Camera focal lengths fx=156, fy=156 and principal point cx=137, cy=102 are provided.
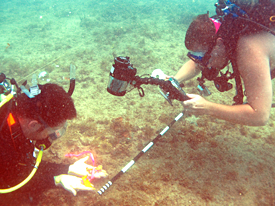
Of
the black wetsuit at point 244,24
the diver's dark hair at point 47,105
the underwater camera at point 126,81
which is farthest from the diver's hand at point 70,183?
the black wetsuit at point 244,24

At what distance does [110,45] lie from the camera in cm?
739

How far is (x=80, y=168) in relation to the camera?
8.50 feet

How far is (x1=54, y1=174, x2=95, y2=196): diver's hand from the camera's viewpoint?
7.57 ft

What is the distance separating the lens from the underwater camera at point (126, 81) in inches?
74.9

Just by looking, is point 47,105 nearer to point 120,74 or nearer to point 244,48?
point 120,74

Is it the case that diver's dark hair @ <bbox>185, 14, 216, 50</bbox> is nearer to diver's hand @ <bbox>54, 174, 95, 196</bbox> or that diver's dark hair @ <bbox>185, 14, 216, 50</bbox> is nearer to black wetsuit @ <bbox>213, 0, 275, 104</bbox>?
black wetsuit @ <bbox>213, 0, 275, 104</bbox>

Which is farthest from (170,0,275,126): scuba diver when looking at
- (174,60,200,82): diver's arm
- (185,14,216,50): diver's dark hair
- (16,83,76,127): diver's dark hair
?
(16,83,76,127): diver's dark hair

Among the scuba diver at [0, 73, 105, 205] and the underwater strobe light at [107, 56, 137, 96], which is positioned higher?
the underwater strobe light at [107, 56, 137, 96]

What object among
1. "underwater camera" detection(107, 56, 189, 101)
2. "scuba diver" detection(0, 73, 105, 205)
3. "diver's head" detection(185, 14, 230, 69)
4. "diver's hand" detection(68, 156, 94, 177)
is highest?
"diver's head" detection(185, 14, 230, 69)

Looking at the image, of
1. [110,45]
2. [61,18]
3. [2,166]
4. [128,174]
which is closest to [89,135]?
[128,174]

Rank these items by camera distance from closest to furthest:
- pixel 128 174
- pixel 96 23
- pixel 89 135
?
pixel 128 174
pixel 89 135
pixel 96 23

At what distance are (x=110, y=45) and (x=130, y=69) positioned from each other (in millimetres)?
6045

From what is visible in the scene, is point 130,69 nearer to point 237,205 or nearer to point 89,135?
point 89,135

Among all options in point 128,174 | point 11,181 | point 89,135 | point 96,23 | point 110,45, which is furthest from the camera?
point 96,23
